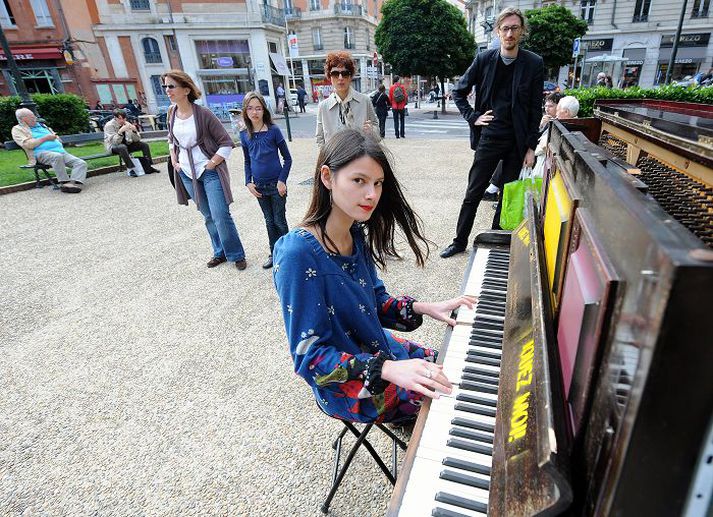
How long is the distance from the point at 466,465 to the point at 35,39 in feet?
120

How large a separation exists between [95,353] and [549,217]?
11.5ft

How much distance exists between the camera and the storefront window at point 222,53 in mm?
30344

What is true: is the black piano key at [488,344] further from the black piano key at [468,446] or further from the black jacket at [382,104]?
the black jacket at [382,104]

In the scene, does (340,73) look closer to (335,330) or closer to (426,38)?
(335,330)

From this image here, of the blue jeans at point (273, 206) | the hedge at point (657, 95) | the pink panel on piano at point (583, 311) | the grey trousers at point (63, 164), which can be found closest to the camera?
the pink panel on piano at point (583, 311)

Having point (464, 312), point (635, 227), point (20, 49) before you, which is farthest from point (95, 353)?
point (20, 49)

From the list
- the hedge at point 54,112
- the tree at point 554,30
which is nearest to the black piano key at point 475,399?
the hedge at point 54,112

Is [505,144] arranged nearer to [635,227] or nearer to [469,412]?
[469,412]

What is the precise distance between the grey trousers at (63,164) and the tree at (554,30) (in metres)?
25.4

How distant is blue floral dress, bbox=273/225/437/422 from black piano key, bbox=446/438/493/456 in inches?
10.6

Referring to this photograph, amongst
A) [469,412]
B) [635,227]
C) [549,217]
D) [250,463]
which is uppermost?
[635,227]

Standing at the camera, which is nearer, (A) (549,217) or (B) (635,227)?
Answer: (B) (635,227)

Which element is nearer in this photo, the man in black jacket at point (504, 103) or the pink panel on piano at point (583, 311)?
the pink panel on piano at point (583, 311)

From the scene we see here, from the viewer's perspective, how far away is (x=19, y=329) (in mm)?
3650
